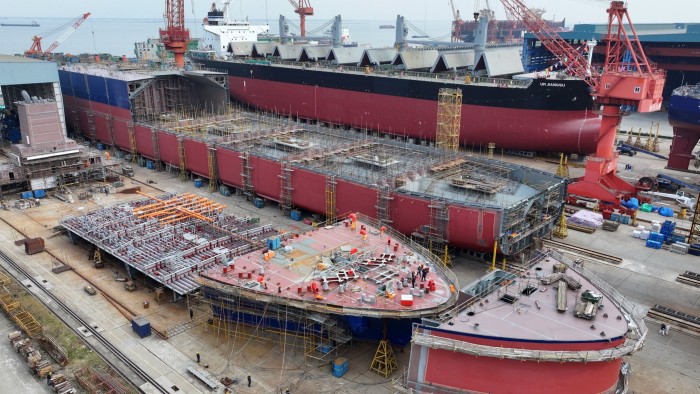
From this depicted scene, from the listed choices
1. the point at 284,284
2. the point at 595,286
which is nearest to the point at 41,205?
the point at 284,284

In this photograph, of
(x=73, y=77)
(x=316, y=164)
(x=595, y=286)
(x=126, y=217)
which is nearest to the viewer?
(x=595, y=286)

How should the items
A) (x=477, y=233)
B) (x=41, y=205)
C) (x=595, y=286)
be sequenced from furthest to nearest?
(x=41, y=205)
(x=477, y=233)
(x=595, y=286)

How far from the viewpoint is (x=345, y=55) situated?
63562 mm

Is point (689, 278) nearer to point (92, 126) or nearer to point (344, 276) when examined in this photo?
point (344, 276)

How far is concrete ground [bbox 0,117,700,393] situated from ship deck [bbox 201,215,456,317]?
8.84 feet

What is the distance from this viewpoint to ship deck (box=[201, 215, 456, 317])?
17906mm

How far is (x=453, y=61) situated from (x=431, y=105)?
7418 mm

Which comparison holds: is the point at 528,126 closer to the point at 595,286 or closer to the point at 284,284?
the point at 595,286

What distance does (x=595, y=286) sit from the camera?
18438 mm

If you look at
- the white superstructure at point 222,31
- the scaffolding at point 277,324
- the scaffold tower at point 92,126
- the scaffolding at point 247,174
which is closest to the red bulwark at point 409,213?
the scaffolding at point 277,324

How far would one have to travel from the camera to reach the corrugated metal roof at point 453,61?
53656 mm

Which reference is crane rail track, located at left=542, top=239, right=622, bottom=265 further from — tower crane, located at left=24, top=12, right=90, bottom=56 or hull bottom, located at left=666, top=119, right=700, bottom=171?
tower crane, located at left=24, top=12, right=90, bottom=56

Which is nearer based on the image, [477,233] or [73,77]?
[477,233]

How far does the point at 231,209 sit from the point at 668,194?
31.4 metres
